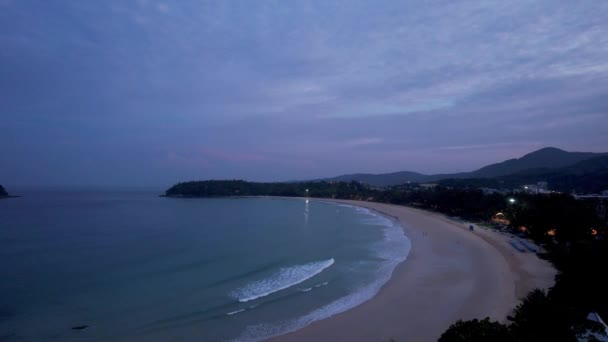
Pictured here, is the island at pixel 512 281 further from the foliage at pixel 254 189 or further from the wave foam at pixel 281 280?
the foliage at pixel 254 189

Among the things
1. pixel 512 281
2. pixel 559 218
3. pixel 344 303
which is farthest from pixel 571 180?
pixel 344 303

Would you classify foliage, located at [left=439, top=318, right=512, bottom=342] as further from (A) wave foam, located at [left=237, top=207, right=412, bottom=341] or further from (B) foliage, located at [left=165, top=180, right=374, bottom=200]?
(B) foliage, located at [left=165, top=180, right=374, bottom=200]

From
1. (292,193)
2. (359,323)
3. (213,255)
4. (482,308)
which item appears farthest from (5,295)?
(292,193)

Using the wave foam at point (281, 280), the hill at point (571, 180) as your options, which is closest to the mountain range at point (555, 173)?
the hill at point (571, 180)

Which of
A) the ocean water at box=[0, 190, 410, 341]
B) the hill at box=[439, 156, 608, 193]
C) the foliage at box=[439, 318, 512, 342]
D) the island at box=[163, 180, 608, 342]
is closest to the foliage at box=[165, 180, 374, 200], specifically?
the hill at box=[439, 156, 608, 193]

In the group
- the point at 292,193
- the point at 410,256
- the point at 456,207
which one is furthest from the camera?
the point at 292,193

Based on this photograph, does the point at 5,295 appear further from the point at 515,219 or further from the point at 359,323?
the point at 515,219

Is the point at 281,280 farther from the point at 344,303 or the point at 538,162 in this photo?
the point at 538,162
